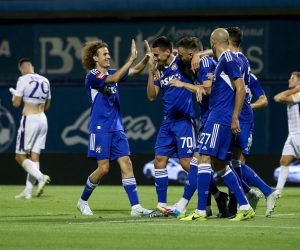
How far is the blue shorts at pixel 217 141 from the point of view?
12.5 metres

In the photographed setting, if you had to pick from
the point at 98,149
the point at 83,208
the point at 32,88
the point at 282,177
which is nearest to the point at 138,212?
the point at 83,208

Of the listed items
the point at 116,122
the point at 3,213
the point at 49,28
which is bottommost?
the point at 3,213

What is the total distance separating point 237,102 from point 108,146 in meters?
2.51

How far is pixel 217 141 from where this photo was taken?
41.1 feet

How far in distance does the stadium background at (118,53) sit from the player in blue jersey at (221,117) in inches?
457

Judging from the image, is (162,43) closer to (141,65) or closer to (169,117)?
(141,65)

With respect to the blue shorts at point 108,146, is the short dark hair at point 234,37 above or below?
above

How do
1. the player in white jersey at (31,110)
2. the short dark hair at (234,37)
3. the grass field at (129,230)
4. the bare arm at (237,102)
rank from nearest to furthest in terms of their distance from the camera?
the grass field at (129,230)
the bare arm at (237,102)
the short dark hair at (234,37)
the player in white jersey at (31,110)

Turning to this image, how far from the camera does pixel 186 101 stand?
1446 cm

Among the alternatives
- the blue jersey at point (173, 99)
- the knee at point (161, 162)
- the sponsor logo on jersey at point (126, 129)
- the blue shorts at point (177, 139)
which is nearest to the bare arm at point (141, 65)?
the blue jersey at point (173, 99)

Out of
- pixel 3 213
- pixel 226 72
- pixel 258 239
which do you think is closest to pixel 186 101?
pixel 226 72

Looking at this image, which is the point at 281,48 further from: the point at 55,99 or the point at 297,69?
the point at 55,99

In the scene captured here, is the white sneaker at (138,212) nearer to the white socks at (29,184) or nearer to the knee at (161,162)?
the knee at (161,162)

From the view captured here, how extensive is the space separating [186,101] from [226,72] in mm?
1943
